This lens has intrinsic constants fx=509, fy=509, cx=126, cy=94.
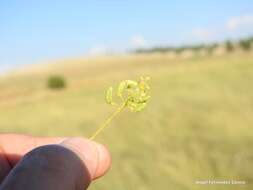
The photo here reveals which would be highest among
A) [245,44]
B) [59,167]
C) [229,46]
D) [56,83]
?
[59,167]

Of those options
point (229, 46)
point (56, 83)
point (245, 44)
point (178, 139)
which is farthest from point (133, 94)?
point (229, 46)

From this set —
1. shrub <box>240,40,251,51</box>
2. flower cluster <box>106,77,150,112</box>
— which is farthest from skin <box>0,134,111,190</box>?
shrub <box>240,40,251,51</box>

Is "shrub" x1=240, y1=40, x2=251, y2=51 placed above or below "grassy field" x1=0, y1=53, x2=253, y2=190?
below

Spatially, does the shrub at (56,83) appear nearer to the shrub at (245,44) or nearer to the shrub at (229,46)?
the shrub at (245,44)

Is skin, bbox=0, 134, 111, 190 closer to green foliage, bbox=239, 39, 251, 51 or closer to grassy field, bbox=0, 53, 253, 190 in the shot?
grassy field, bbox=0, 53, 253, 190

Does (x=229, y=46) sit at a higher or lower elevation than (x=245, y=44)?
lower

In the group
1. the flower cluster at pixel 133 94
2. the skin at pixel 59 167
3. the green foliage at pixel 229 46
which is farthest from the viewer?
the green foliage at pixel 229 46

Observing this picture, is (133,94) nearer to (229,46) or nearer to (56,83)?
(56,83)

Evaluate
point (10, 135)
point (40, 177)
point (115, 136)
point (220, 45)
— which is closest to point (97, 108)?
point (115, 136)

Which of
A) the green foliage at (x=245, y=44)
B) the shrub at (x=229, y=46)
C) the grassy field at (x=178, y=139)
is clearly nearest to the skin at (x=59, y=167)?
the grassy field at (x=178, y=139)
